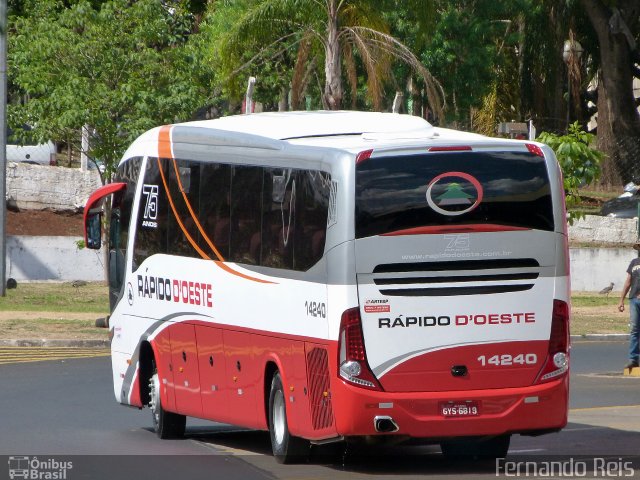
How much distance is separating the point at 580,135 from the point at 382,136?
24.1 metres

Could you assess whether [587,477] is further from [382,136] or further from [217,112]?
[217,112]

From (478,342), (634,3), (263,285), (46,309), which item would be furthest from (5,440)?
(634,3)

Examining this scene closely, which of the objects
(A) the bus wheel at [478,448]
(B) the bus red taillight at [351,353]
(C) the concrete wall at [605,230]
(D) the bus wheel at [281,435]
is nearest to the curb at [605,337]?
(C) the concrete wall at [605,230]

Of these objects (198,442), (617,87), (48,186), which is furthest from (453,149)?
(617,87)

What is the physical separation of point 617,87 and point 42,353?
102ft

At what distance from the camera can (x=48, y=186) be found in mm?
44062

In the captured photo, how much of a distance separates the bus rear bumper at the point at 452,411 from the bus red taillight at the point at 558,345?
0.10m

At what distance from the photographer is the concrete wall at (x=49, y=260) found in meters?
38.6

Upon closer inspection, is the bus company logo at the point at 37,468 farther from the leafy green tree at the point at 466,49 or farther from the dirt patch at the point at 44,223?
the leafy green tree at the point at 466,49

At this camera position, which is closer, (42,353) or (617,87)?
(42,353)

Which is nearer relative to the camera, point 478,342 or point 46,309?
point 478,342

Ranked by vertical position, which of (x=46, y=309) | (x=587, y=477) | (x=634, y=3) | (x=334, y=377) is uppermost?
(x=634, y=3)

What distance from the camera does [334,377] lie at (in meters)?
11.9

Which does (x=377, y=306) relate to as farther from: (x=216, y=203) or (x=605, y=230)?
(x=605, y=230)
